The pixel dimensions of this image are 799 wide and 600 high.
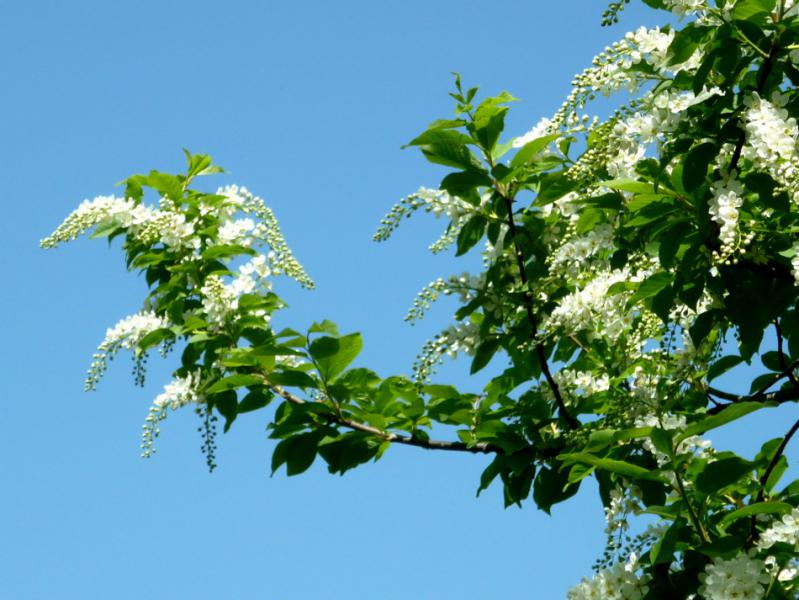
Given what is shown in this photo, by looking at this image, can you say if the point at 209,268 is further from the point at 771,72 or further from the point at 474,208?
the point at 771,72

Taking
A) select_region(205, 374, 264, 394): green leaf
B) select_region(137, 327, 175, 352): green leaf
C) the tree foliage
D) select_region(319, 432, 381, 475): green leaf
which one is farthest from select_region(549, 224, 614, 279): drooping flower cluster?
select_region(137, 327, 175, 352): green leaf

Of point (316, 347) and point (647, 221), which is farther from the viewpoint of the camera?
point (316, 347)

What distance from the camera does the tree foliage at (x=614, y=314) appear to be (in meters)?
3.38

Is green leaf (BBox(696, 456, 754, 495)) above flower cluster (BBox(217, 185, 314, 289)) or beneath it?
beneath

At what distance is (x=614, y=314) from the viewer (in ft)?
13.7

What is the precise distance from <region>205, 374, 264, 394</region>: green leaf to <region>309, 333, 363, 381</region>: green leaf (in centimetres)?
29

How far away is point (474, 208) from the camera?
431 centimetres

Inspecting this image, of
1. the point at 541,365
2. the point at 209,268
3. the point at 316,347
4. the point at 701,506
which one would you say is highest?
the point at 209,268

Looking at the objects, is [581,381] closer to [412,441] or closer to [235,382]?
[412,441]

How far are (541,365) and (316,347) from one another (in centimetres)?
92

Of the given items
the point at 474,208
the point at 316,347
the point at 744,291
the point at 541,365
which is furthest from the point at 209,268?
the point at 744,291

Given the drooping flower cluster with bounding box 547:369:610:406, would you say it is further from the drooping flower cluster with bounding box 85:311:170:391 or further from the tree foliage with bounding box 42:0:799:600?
the drooping flower cluster with bounding box 85:311:170:391

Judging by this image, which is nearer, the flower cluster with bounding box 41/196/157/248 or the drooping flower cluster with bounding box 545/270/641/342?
the drooping flower cluster with bounding box 545/270/641/342

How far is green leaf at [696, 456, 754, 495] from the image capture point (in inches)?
126
